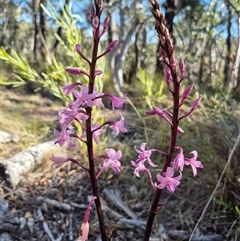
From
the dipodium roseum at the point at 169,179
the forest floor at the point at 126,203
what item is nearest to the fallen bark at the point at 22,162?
the forest floor at the point at 126,203

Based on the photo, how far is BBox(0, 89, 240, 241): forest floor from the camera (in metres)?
2.14

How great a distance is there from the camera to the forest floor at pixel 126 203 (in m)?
2.14

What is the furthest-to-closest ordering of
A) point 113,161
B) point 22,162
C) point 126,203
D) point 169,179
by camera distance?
point 22,162 → point 126,203 → point 113,161 → point 169,179

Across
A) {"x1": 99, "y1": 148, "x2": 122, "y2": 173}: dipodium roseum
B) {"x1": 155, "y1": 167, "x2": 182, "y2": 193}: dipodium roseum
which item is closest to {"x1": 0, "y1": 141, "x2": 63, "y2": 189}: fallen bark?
{"x1": 99, "y1": 148, "x2": 122, "y2": 173}: dipodium roseum

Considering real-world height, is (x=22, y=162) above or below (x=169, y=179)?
below

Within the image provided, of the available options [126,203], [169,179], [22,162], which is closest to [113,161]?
[169,179]

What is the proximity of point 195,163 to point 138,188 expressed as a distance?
1.74 meters

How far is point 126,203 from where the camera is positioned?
97.7 inches

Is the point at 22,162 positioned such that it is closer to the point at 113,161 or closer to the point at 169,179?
the point at 113,161

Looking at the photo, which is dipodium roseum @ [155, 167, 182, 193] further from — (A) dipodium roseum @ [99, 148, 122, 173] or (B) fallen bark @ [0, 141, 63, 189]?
(B) fallen bark @ [0, 141, 63, 189]

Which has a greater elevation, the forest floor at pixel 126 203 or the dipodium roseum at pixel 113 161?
the dipodium roseum at pixel 113 161

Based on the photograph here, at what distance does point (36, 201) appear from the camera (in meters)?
2.45

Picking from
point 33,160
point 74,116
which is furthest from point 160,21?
point 33,160

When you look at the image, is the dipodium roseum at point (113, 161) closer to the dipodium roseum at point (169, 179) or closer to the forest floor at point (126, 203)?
the dipodium roseum at point (169, 179)
